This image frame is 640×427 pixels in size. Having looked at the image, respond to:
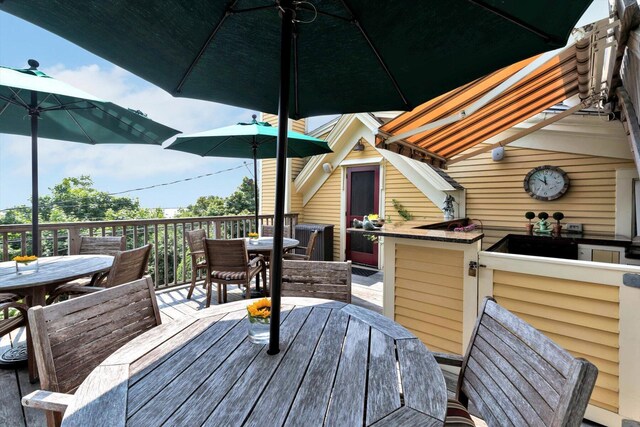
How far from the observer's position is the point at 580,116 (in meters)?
3.99

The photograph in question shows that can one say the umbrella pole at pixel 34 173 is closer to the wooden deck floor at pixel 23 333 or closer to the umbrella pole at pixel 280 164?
the wooden deck floor at pixel 23 333

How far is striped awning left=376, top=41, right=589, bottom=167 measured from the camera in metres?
2.59

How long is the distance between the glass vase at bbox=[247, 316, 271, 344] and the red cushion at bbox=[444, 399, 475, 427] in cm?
81

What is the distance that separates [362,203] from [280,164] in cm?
547

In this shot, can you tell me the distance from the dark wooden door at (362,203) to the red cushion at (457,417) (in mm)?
4901

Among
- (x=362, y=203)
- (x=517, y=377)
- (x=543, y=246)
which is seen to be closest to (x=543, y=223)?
(x=543, y=246)

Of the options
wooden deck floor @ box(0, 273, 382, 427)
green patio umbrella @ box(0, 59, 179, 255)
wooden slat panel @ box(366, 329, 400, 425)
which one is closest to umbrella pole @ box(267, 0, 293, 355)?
wooden slat panel @ box(366, 329, 400, 425)

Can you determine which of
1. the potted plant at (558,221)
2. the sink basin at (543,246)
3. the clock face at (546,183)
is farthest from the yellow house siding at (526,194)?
the sink basin at (543,246)

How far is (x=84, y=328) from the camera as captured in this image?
1246 mm

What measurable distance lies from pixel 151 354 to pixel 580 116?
18.2ft

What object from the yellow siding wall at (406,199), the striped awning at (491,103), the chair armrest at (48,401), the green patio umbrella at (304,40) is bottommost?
the chair armrest at (48,401)

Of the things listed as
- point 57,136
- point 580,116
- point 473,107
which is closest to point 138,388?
point 473,107

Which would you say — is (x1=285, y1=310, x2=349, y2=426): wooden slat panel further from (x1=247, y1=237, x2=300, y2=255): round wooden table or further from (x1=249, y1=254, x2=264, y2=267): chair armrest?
(x1=249, y1=254, x2=264, y2=267): chair armrest

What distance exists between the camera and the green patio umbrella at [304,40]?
1.28 meters
